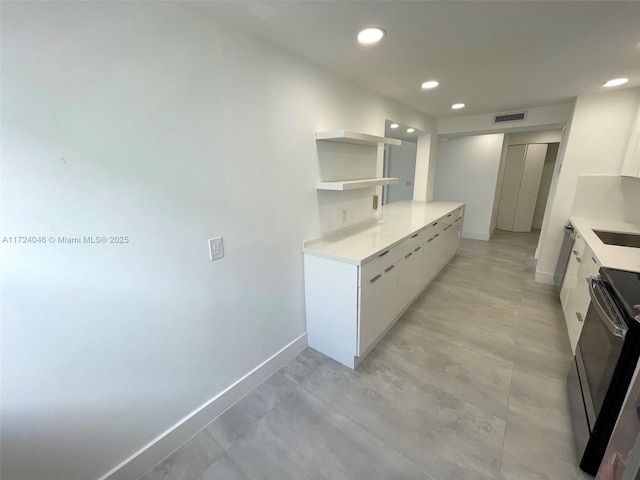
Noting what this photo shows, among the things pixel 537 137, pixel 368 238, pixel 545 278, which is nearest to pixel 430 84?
pixel 368 238

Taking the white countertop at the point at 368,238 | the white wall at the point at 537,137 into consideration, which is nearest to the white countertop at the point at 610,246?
the white countertop at the point at 368,238

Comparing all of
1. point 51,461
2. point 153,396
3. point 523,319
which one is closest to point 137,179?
point 153,396

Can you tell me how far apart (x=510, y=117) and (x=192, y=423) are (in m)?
4.91

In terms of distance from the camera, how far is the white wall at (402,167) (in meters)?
6.35

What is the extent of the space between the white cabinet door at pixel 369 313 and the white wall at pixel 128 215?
2.39ft

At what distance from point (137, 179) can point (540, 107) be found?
457 centimetres

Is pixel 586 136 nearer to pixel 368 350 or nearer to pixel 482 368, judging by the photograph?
pixel 482 368

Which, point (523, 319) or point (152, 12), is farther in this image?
point (523, 319)

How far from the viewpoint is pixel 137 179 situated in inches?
46.3

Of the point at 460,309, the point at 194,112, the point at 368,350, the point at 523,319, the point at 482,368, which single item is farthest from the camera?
the point at 460,309

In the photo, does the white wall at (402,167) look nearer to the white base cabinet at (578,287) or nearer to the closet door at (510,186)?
the closet door at (510,186)

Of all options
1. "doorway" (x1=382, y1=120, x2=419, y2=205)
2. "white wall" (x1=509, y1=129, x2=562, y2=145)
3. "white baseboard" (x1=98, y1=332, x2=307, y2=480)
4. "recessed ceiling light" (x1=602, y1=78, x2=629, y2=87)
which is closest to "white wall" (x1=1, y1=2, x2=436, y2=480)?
"white baseboard" (x1=98, y1=332, x2=307, y2=480)

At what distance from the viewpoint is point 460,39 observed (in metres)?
1.61

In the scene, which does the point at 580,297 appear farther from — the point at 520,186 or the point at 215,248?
the point at 520,186
